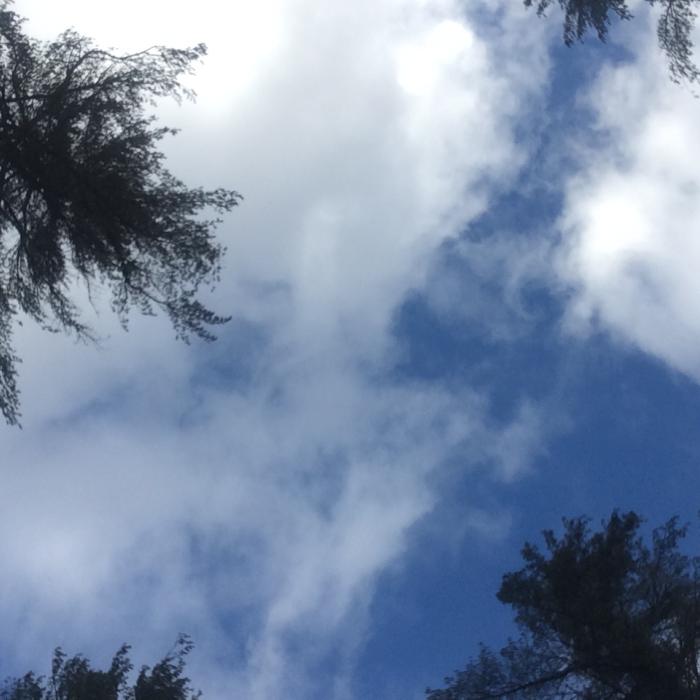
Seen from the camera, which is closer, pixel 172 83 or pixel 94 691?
pixel 172 83

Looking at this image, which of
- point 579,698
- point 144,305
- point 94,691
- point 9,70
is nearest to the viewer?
point 9,70

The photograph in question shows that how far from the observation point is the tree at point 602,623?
16.2 meters

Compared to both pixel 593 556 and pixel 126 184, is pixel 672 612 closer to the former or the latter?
pixel 593 556

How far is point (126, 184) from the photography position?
1509cm

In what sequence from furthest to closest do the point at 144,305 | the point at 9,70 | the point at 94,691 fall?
the point at 94,691
the point at 144,305
the point at 9,70

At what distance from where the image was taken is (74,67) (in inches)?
591

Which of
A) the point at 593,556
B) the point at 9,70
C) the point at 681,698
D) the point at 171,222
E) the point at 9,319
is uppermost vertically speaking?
the point at 9,70

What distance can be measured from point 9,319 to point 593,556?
452 inches

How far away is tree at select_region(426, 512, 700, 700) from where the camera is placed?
53.2 feet

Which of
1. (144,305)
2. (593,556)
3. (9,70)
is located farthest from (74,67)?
(593,556)

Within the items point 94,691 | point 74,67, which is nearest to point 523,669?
point 94,691

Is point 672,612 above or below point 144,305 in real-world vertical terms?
below

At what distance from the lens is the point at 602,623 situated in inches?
651

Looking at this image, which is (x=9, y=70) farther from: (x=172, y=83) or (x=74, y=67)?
(x=172, y=83)
